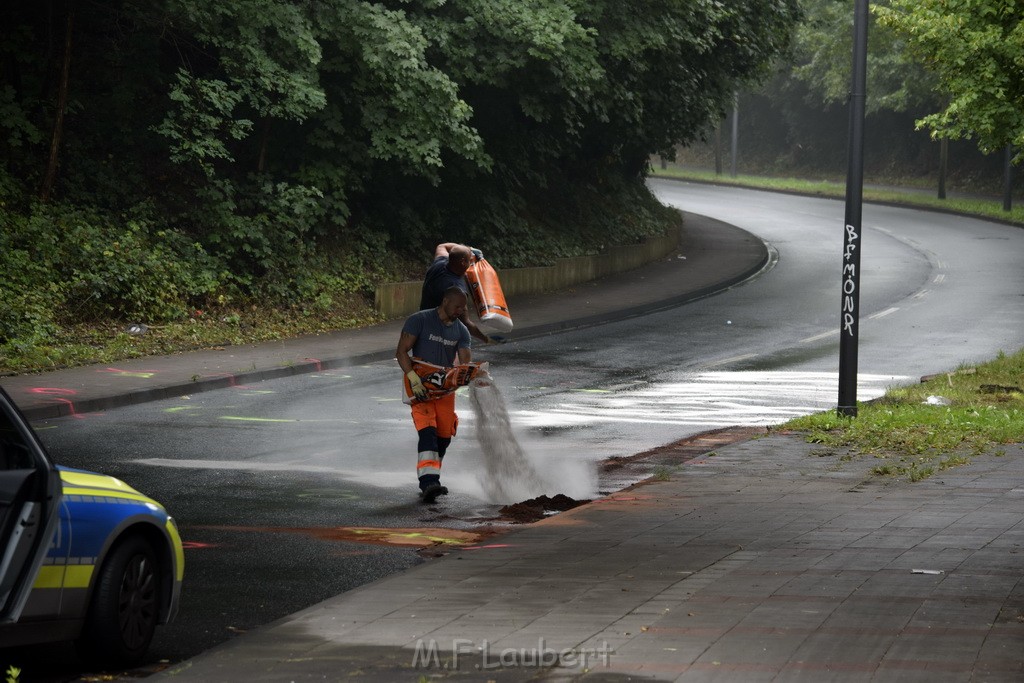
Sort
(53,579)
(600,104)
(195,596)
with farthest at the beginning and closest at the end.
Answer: (600,104) < (195,596) < (53,579)

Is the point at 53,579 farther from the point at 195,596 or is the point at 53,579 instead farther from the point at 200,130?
the point at 200,130

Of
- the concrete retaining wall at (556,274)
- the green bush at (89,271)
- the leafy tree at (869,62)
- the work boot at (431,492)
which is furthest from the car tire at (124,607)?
the leafy tree at (869,62)

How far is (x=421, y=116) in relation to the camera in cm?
2448

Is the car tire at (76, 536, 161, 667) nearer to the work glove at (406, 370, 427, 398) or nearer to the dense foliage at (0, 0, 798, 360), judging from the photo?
the work glove at (406, 370, 427, 398)

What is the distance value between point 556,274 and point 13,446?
24.8 metres

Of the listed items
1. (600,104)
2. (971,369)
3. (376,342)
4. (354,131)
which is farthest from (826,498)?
(600,104)

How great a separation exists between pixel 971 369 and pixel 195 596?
1361cm

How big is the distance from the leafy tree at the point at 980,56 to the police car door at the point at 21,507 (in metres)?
17.8

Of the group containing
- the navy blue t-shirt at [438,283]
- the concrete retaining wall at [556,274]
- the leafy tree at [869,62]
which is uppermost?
the leafy tree at [869,62]

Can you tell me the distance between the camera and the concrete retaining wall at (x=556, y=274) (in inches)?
1030

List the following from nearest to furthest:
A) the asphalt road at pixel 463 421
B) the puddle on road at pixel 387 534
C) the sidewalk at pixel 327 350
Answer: the asphalt road at pixel 463 421 < the puddle on road at pixel 387 534 < the sidewalk at pixel 327 350

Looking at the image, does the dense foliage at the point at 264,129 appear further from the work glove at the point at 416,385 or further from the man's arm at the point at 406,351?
the work glove at the point at 416,385

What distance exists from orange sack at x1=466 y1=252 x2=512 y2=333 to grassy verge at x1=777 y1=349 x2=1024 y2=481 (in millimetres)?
3131

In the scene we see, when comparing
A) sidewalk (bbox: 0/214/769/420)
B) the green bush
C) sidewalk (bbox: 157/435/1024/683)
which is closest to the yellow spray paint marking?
sidewalk (bbox: 0/214/769/420)
